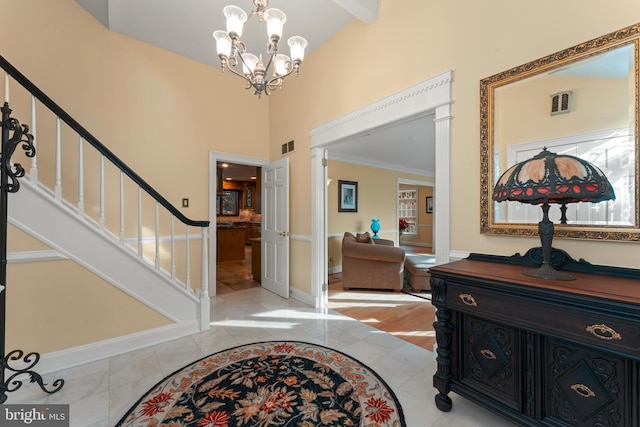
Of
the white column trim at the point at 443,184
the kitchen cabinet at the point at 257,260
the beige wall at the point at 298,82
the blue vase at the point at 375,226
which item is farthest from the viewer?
the blue vase at the point at 375,226

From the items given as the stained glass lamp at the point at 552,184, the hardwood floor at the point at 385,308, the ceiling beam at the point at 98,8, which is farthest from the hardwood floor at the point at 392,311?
the ceiling beam at the point at 98,8

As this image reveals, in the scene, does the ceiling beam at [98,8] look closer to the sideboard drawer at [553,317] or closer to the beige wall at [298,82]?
the beige wall at [298,82]

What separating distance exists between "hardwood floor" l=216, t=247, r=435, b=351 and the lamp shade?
1733 millimetres

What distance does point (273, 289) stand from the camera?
4.07 m

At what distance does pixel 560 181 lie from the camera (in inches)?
49.3

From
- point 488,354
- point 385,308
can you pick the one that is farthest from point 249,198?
point 488,354

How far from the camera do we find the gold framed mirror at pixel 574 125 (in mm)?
1364

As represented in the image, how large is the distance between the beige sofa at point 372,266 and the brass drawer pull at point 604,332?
3.01 m

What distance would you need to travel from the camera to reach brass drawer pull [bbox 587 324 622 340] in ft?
3.44

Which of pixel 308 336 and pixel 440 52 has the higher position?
pixel 440 52

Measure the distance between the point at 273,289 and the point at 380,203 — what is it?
151 inches

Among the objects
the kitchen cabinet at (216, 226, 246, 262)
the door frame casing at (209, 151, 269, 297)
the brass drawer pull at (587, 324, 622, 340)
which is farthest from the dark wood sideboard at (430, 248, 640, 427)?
the kitchen cabinet at (216, 226, 246, 262)

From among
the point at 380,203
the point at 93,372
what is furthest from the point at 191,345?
the point at 380,203

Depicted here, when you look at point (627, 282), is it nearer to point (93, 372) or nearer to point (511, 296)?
point (511, 296)
